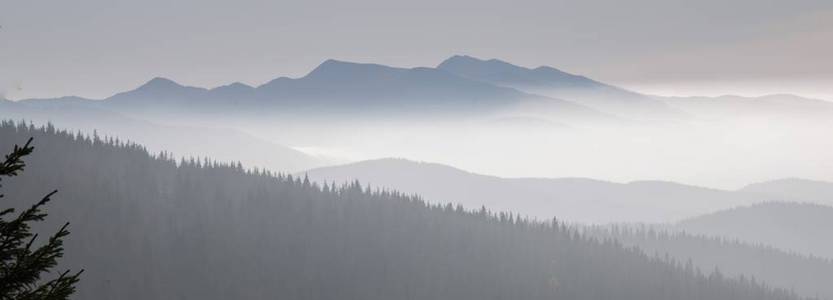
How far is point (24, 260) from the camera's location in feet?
45.0

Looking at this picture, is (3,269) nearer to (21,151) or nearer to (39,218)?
(39,218)

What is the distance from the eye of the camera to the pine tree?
13203 mm

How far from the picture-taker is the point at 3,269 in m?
13.9

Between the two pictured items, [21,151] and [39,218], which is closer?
[21,151]

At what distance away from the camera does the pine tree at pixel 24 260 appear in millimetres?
13203

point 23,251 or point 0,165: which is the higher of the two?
point 0,165

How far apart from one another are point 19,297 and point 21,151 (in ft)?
9.20

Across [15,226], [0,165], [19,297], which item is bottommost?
[19,297]

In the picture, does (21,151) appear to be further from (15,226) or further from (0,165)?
(15,226)

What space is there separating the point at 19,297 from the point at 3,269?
1.58 feet

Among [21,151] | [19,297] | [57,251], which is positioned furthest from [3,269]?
[21,151]

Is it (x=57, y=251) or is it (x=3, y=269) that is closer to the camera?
(x=57, y=251)

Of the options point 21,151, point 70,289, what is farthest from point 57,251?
point 21,151

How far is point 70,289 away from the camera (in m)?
13.4
